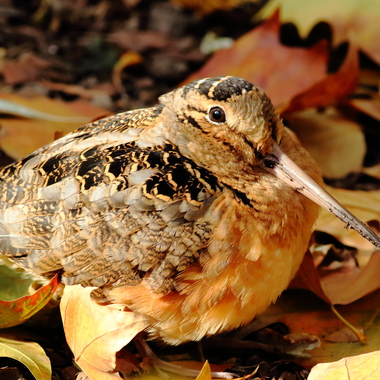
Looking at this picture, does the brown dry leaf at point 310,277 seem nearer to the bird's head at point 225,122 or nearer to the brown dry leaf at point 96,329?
the bird's head at point 225,122

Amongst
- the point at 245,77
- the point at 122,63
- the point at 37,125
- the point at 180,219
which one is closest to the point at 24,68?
the point at 122,63


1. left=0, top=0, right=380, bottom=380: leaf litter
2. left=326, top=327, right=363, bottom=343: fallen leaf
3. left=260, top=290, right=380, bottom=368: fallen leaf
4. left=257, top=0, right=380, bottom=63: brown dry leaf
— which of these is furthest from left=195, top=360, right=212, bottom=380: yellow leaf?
left=257, top=0, right=380, bottom=63: brown dry leaf

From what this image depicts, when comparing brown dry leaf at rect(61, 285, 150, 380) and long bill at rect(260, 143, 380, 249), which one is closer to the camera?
brown dry leaf at rect(61, 285, 150, 380)

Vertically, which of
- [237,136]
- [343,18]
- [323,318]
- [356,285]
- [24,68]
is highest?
[237,136]

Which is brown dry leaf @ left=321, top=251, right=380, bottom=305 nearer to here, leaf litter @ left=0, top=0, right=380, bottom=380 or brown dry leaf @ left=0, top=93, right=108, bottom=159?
Result: leaf litter @ left=0, top=0, right=380, bottom=380

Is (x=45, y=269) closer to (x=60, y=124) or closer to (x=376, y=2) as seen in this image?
(x=60, y=124)

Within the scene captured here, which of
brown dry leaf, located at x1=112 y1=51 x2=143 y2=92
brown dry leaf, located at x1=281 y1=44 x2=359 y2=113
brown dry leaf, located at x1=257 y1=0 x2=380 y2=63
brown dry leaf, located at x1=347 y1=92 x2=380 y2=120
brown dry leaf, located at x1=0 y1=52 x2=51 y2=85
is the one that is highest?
brown dry leaf, located at x1=257 y1=0 x2=380 y2=63

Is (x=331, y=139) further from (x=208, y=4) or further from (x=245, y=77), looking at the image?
(x=208, y=4)

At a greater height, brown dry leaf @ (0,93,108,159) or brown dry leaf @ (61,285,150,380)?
brown dry leaf @ (61,285,150,380)
